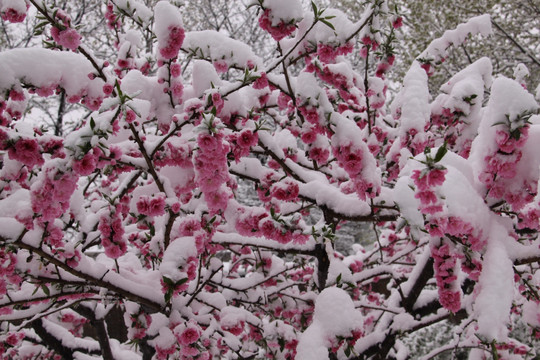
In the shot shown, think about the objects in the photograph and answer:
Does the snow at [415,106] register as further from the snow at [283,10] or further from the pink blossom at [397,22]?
the snow at [283,10]

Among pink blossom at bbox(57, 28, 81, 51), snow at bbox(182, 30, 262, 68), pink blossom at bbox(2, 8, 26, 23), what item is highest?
snow at bbox(182, 30, 262, 68)

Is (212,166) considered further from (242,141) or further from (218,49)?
(218,49)

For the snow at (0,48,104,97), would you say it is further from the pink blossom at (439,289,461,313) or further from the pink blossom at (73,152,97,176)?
the pink blossom at (439,289,461,313)

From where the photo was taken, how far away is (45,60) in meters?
1.71

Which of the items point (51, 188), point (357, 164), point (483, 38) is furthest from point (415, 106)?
point (483, 38)

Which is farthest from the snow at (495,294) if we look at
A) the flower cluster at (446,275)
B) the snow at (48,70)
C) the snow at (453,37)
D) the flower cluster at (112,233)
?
the snow at (453,37)

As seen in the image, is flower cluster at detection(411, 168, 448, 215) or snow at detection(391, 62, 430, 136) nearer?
flower cluster at detection(411, 168, 448, 215)

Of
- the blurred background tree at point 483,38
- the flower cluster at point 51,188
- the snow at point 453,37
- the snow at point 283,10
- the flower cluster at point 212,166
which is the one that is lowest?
the flower cluster at point 51,188

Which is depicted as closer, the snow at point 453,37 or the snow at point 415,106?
the snow at point 415,106

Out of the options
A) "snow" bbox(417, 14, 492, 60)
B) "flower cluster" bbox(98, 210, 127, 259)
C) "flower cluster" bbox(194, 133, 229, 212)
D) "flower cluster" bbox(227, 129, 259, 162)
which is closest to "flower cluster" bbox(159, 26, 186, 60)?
"flower cluster" bbox(227, 129, 259, 162)

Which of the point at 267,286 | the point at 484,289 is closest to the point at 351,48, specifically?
the point at 484,289

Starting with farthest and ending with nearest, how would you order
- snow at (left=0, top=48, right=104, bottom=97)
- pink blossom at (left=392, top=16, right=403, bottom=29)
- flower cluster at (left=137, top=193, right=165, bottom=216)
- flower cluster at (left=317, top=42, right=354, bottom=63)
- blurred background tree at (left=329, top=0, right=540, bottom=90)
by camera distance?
blurred background tree at (left=329, top=0, right=540, bottom=90) → pink blossom at (left=392, top=16, right=403, bottom=29) → flower cluster at (left=317, top=42, right=354, bottom=63) → flower cluster at (left=137, top=193, right=165, bottom=216) → snow at (left=0, top=48, right=104, bottom=97)

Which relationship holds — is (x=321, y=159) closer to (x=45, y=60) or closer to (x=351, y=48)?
(x=351, y=48)

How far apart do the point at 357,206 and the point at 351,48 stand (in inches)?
39.3
